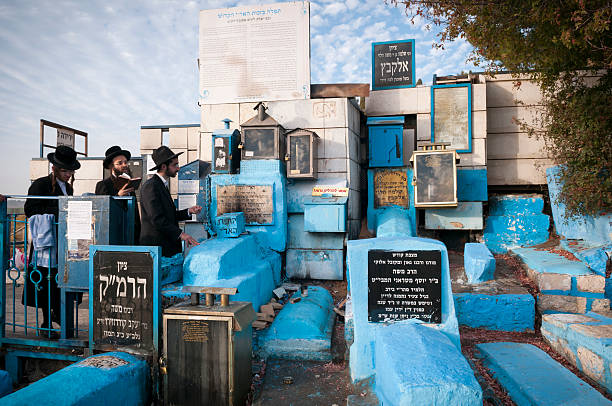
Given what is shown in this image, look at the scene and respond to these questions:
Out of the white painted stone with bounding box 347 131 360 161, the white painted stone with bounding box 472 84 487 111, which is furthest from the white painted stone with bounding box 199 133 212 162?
the white painted stone with bounding box 472 84 487 111

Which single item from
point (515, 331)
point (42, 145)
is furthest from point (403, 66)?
point (42, 145)

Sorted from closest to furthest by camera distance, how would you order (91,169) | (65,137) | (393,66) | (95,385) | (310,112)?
(95,385), (310,112), (393,66), (65,137), (91,169)

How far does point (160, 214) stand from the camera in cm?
490

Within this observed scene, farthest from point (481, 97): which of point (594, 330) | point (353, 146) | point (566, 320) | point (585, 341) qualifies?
point (585, 341)

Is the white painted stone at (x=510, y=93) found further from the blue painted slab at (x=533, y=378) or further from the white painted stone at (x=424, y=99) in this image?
the blue painted slab at (x=533, y=378)

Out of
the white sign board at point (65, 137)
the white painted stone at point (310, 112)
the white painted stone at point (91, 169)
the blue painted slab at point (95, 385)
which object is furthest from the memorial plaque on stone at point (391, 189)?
the white sign board at point (65, 137)

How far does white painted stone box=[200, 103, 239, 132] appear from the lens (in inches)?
337

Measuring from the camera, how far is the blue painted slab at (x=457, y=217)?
Answer: 8594 mm

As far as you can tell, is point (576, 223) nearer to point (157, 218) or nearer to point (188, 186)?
point (157, 218)

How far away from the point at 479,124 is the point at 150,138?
9.80 meters

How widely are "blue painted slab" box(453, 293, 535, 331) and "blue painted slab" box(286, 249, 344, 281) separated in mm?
2479

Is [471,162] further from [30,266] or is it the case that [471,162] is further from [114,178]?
[30,266]

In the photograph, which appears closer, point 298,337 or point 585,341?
point 585,341

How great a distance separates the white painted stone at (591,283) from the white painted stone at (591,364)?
6.71ft
